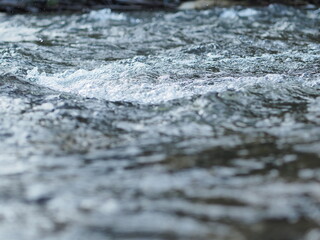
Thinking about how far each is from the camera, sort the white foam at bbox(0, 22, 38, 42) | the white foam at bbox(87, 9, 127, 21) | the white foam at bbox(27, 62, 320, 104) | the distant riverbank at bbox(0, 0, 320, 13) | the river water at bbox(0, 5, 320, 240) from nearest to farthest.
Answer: the river water at bbox(0, 5, 320, 240) < the white foam at bbox(27, 62, 320, 104) < the white foam at bbox(0, 22, 38, 42) < the white foam at bbox(87, 9, 127, 21) < the distant riverbank at bbox(0, 0, 320, 13)

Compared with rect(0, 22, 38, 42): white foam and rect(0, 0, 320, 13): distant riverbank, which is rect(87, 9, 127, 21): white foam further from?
rect(0, 22, 38, 42): white foam

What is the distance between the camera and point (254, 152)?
2.01 meters

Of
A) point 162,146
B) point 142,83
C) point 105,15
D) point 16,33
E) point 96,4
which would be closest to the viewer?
point 162,146

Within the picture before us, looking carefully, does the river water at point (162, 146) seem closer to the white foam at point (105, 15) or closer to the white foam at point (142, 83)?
the white foam at point (142, 83)

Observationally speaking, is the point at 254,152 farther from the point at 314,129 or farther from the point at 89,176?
the point at 89,176

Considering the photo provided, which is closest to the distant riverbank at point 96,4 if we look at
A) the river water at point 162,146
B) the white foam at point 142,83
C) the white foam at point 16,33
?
the white foam at point 16,33

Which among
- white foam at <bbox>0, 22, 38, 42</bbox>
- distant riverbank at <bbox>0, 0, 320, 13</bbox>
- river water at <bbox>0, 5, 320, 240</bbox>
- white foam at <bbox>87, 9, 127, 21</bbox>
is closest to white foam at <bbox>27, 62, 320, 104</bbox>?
river water at <bbox>0, 5, 320, 240</bbox>

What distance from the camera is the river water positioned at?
151 centimetres

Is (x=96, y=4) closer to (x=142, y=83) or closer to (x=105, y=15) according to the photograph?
(x=105, y=15)

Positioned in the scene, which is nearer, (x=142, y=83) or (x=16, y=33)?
(x=142, y=83)

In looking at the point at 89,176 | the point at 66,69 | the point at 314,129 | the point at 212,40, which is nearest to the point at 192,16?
the point at 212,40

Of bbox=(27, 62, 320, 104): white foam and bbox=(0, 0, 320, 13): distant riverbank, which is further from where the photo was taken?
bbox=(0, 0, 320, 13): distant riverbank

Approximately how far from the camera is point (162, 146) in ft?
7.04

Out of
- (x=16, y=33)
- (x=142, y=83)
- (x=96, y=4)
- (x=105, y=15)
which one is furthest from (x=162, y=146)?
(x=96, y=4)
